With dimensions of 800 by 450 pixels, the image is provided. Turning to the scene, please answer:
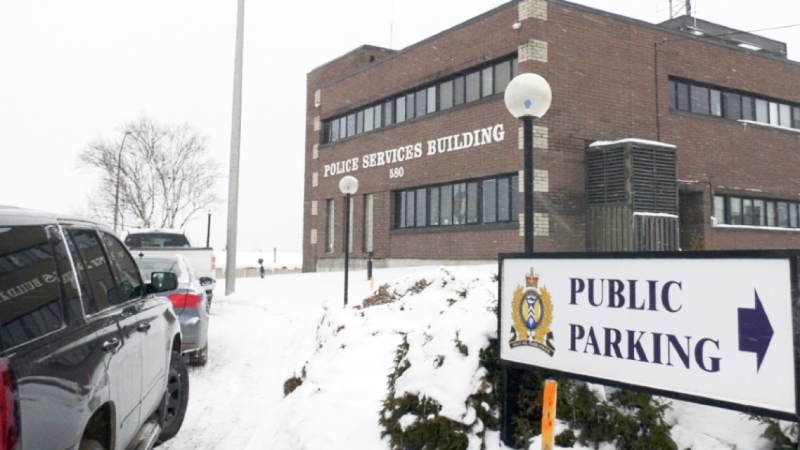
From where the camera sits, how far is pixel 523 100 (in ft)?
19.3

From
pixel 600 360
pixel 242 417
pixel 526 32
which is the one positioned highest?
pixel 526 32

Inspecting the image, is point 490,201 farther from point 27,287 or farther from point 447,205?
point 27,287

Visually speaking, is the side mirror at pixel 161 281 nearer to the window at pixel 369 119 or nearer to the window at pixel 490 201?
the window at pixel 490 201

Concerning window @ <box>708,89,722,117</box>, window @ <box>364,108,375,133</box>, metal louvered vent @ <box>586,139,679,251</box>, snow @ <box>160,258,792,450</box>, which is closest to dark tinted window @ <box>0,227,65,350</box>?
snow @ <box>160,258,792,450</box>

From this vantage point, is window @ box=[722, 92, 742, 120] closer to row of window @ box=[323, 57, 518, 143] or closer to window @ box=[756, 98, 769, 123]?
window @ box=[756, 98, 769, 123]

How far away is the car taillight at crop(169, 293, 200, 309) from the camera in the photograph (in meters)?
7.70

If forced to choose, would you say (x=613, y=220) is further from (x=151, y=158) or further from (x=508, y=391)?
(x=151, y=158)

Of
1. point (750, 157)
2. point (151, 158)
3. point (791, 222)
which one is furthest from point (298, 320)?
point (151, 158)

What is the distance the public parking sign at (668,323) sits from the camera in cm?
287

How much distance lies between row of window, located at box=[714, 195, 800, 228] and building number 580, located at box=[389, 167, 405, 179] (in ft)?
38.3

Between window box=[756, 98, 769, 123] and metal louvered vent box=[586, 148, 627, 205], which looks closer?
metal louvered vent box=[586, 148, 627, 205]

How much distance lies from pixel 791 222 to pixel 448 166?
1496 centimetres

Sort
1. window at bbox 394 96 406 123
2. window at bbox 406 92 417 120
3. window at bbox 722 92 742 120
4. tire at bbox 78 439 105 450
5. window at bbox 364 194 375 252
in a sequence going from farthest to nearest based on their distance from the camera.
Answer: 1. window at bbox 364 194 375 252
2. window at bbox 394 96 406 123
3. window at bbox 406 92 417 120
4. window at bbox 722 92 742 120
5. tire at bbox 78 439 105 450

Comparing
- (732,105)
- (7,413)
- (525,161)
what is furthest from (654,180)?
(7,413)
